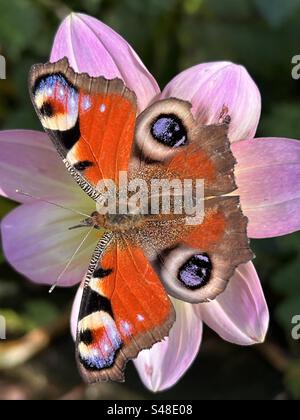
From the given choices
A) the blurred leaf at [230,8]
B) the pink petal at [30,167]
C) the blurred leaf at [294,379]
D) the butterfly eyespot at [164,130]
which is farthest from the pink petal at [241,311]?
the blurred leaf at [230,8]

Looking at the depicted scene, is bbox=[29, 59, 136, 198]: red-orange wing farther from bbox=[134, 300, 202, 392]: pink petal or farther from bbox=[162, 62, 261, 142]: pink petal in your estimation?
bbox=[134, 300, 202, 392]: pink petal

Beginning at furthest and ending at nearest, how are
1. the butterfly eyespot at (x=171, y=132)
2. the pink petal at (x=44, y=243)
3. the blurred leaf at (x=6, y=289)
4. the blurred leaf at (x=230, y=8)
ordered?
the blurred leaf at (x=6, y=289) < the blurred leaf at (x=230, y=8) < the pink petal at (x=44, y=243) < the butterfly eyespot at (x=171, y=132)

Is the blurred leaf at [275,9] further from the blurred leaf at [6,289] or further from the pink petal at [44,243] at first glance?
the blurred leaf at [6,289]

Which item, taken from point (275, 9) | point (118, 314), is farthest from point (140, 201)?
point (275, 9)

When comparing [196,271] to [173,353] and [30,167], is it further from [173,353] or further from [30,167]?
[30,167]

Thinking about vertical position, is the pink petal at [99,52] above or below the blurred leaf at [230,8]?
below

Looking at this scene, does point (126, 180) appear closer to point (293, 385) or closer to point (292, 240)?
point (292, 240)

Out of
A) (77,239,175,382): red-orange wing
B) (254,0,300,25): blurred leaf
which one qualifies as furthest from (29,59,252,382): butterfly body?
(254,0,300,25): blurred leaf
